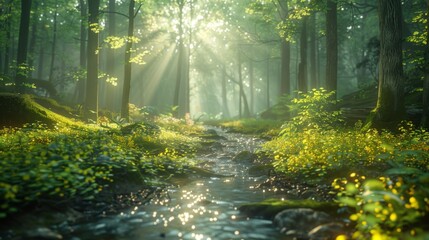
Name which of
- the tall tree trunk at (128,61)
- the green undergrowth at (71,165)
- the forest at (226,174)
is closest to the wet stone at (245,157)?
the forest at (226,174)

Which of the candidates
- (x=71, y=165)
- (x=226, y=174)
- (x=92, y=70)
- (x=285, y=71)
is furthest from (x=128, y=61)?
(x=285, y=71)

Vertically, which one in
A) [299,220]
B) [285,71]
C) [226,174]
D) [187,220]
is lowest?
[187,220]

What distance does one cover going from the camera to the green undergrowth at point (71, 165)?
511 centimetres

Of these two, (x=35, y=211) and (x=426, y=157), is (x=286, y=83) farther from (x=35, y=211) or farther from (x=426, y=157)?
(x=35, y=211)

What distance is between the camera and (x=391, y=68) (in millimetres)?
11664

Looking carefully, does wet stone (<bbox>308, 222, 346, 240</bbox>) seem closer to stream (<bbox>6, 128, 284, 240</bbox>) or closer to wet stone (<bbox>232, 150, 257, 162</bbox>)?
stream (<bbox>6, 128, 284, 240</bbox>)

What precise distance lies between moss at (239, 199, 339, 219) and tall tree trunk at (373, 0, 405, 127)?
7291 millimetres

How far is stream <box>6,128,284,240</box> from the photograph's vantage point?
4.95 meters

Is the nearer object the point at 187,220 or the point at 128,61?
the point at 187,220

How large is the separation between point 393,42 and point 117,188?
33.7 feet

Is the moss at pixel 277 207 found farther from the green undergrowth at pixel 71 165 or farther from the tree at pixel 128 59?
the tree at pixel 128 59

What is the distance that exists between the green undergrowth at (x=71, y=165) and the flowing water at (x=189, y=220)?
73 cm

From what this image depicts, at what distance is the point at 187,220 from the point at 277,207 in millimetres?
1569

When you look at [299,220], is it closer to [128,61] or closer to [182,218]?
[182,218]
